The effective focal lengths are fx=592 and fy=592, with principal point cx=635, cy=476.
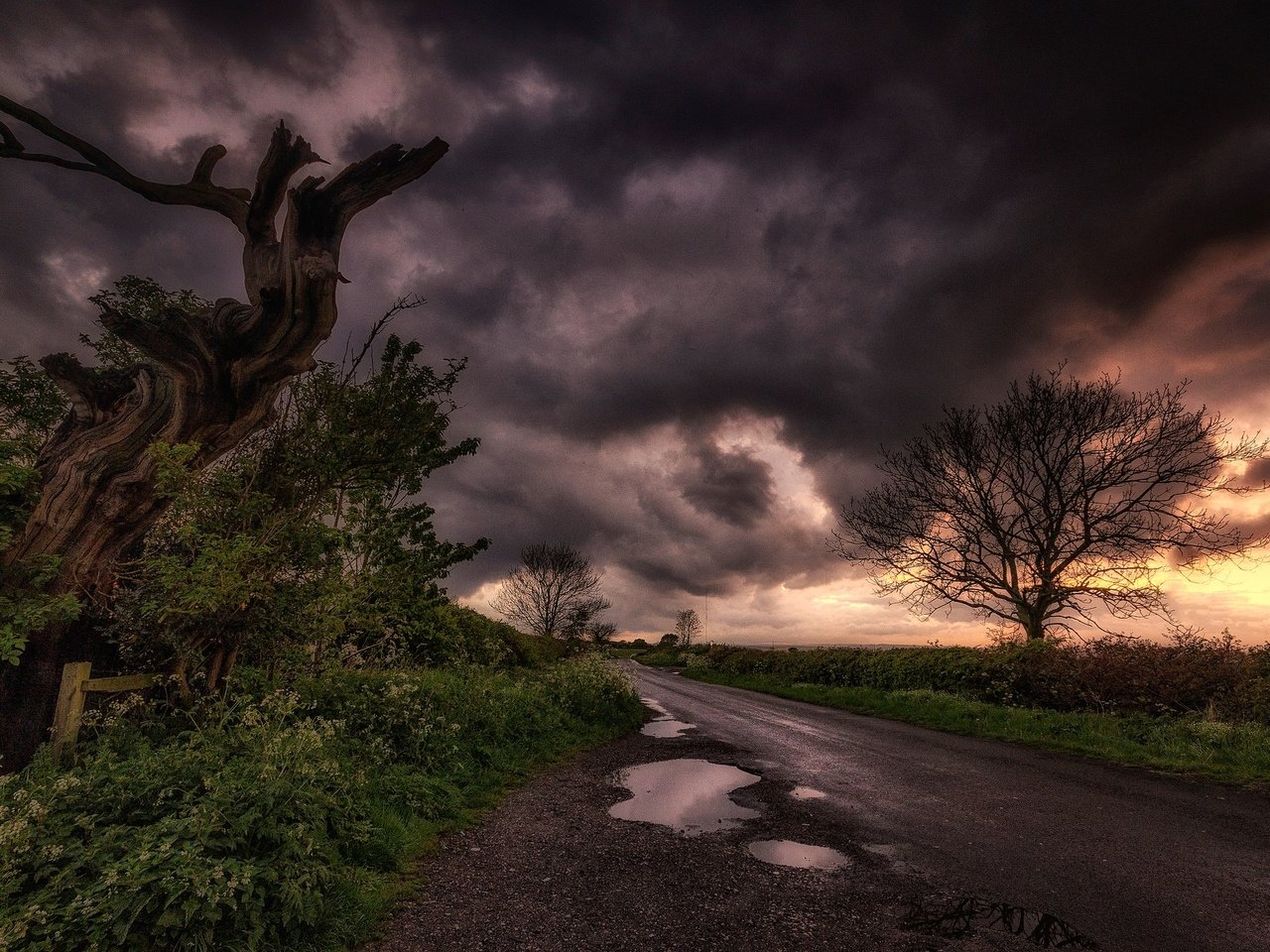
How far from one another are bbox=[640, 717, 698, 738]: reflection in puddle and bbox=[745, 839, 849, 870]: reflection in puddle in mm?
7300

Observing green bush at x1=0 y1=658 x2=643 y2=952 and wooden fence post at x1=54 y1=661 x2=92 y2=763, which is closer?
green bush at x1=0 y1=658 x2=643 y2=952

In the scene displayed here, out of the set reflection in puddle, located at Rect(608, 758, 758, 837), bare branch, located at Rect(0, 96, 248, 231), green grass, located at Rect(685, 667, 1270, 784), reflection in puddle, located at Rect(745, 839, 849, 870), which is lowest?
reflection in puddle, located at Rect(608, 758, 758, 837)

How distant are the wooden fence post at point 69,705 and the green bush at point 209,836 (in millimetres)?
187

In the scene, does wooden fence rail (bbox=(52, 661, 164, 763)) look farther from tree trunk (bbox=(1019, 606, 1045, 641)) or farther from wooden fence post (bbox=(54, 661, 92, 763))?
tree trunk (bbox=(1019, 606, 1045, 641))

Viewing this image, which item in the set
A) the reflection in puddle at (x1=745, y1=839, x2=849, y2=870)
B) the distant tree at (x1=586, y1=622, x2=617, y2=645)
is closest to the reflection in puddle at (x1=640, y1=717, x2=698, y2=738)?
the reflection in puddle at (x1=745, y1=839, x2=849, y2=870)

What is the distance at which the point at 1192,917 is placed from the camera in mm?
4203

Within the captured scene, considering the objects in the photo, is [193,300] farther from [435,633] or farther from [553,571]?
[553,571]

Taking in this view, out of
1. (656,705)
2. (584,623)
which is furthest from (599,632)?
(656,705)

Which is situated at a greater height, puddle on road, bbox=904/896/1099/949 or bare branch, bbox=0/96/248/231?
bare branch, bbox=0/96/248/231

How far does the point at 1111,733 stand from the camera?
11367mm

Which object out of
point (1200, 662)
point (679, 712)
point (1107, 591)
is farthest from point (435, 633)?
point (1107, 591)

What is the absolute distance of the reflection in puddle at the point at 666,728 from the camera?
13.0 meters

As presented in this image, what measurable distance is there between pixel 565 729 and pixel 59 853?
8790 mm

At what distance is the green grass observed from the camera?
29.6 feet
